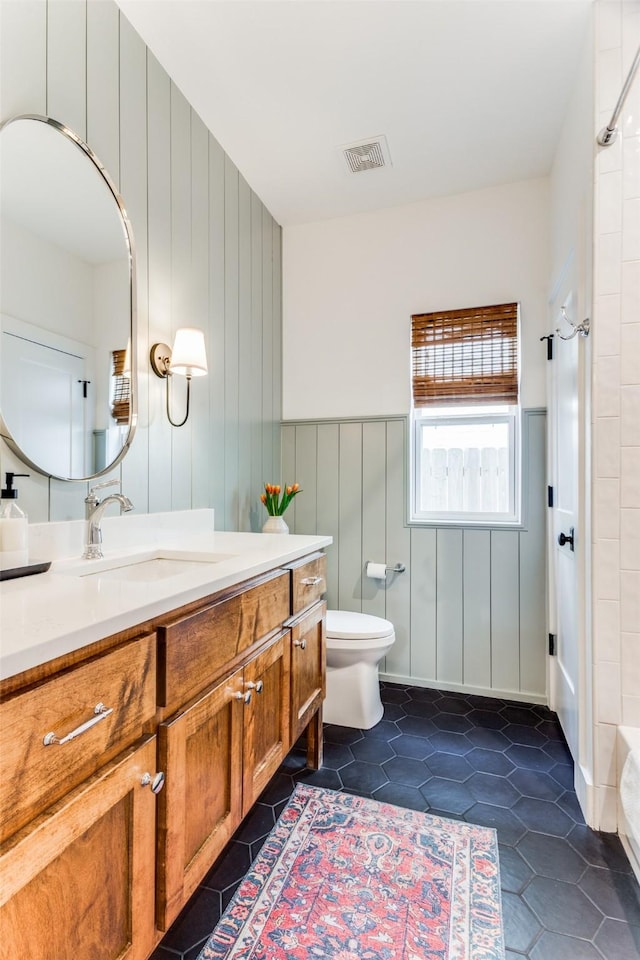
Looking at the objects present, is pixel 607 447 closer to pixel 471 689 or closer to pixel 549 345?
pixel 549 345

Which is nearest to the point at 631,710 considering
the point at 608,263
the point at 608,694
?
the point at 608,694

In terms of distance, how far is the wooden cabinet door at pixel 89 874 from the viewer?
0.64m

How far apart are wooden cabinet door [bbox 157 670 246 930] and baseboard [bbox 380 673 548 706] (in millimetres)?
1564

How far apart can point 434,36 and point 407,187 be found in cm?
83

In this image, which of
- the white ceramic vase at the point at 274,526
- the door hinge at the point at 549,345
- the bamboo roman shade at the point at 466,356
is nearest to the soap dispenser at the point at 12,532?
the white ceramic vase at the point at 274,526

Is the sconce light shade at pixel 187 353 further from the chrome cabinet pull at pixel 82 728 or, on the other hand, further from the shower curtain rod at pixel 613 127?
the shower curtain rod at pixel 613 127

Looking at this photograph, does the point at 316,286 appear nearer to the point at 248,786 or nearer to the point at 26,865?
the point at 248,786

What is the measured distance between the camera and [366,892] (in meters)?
1.26

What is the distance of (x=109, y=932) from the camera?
794 millimetres

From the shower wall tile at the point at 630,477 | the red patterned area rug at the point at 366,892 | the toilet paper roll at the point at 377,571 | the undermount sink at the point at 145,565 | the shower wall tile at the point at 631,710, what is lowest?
the red patterned area rug at the point at 366,892

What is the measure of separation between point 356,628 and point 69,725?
1.57 metres

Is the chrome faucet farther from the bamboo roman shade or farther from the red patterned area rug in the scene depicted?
the bamboo roman shade

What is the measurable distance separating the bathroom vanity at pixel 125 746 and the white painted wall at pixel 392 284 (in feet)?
5.33

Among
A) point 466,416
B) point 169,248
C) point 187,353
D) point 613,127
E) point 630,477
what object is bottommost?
point 630,477
